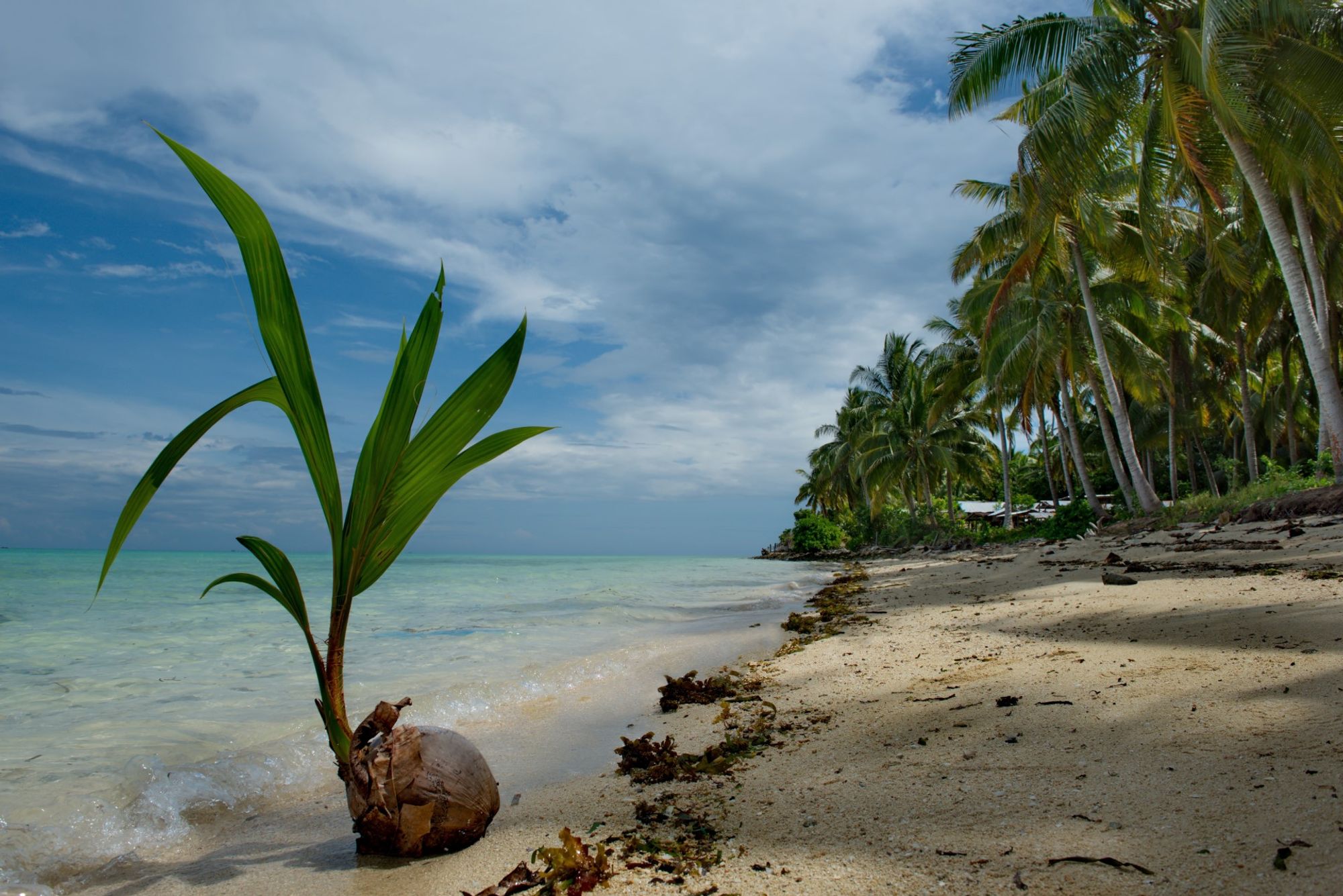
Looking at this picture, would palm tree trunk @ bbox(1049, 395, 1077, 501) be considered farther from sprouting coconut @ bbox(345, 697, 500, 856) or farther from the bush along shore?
sprouting coconut @ bbox(345, 697, 500, 856)

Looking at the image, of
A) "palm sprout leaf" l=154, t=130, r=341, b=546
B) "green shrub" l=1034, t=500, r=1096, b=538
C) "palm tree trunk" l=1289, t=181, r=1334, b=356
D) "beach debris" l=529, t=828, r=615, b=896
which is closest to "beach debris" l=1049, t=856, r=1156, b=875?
"beach debris" l=529, t=828, r=615, b=896

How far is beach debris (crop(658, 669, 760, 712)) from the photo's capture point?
14.1 ft

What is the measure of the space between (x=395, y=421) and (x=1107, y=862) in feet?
6.40

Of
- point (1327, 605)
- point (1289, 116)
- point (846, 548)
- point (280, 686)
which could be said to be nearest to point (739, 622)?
point (280, 686)

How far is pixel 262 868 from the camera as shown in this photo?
7.15 ft

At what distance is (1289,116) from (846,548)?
111 ft

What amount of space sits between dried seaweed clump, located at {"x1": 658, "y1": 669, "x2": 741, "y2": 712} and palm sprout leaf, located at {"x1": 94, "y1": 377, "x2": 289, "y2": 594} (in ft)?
10.2

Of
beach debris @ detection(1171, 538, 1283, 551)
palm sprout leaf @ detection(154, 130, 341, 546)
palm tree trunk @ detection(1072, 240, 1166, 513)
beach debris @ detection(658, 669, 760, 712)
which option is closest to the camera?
palm sprout leaf @ detection(154, 130, 341, 546)

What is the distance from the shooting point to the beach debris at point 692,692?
4301mm

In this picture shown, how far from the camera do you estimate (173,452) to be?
5.60 feet

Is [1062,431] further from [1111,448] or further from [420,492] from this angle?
[420,492]

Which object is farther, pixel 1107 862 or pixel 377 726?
pixel 377 726

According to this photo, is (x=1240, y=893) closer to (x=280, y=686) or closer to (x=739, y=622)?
(x=280, y=686)

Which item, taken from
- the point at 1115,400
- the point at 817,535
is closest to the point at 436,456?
the point at 1115,400
